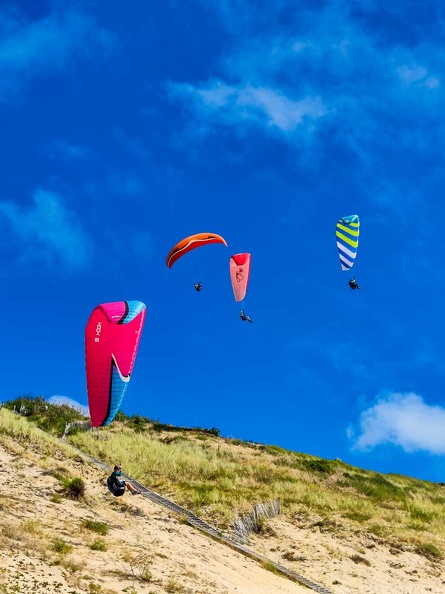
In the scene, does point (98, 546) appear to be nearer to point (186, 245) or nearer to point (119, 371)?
point (119, 371)

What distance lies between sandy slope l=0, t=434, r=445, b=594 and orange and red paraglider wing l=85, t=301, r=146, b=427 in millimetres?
3656

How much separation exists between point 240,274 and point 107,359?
16285 millimetres

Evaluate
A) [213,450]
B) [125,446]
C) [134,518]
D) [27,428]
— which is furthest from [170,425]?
[134,518]

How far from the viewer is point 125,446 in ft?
118

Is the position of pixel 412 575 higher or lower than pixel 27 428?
lower

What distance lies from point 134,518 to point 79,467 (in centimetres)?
605

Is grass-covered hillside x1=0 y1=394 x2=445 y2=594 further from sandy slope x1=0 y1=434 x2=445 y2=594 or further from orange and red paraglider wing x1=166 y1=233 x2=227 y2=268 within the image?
orange and red paraglider wing x1=166 y1=233 x2=227 y2=268

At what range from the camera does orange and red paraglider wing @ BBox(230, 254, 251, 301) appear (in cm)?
3619

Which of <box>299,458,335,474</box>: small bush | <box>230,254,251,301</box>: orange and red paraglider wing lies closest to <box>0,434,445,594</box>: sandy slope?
<box>230,254,251,301</box>: orange and red paraglider wing

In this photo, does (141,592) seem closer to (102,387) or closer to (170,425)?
(102,387)

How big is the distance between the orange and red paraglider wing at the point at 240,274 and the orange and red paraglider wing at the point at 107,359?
1405cm

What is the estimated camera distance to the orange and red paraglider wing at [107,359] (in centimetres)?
2155

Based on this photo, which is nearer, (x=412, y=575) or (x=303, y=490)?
(x=412, y=575)

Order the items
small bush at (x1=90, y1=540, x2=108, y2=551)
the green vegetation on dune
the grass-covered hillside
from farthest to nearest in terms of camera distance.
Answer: the green vegetation on dune
the grass-covered hillside
small bush at (x1=90, y1=540, x2=108, y2=551)
